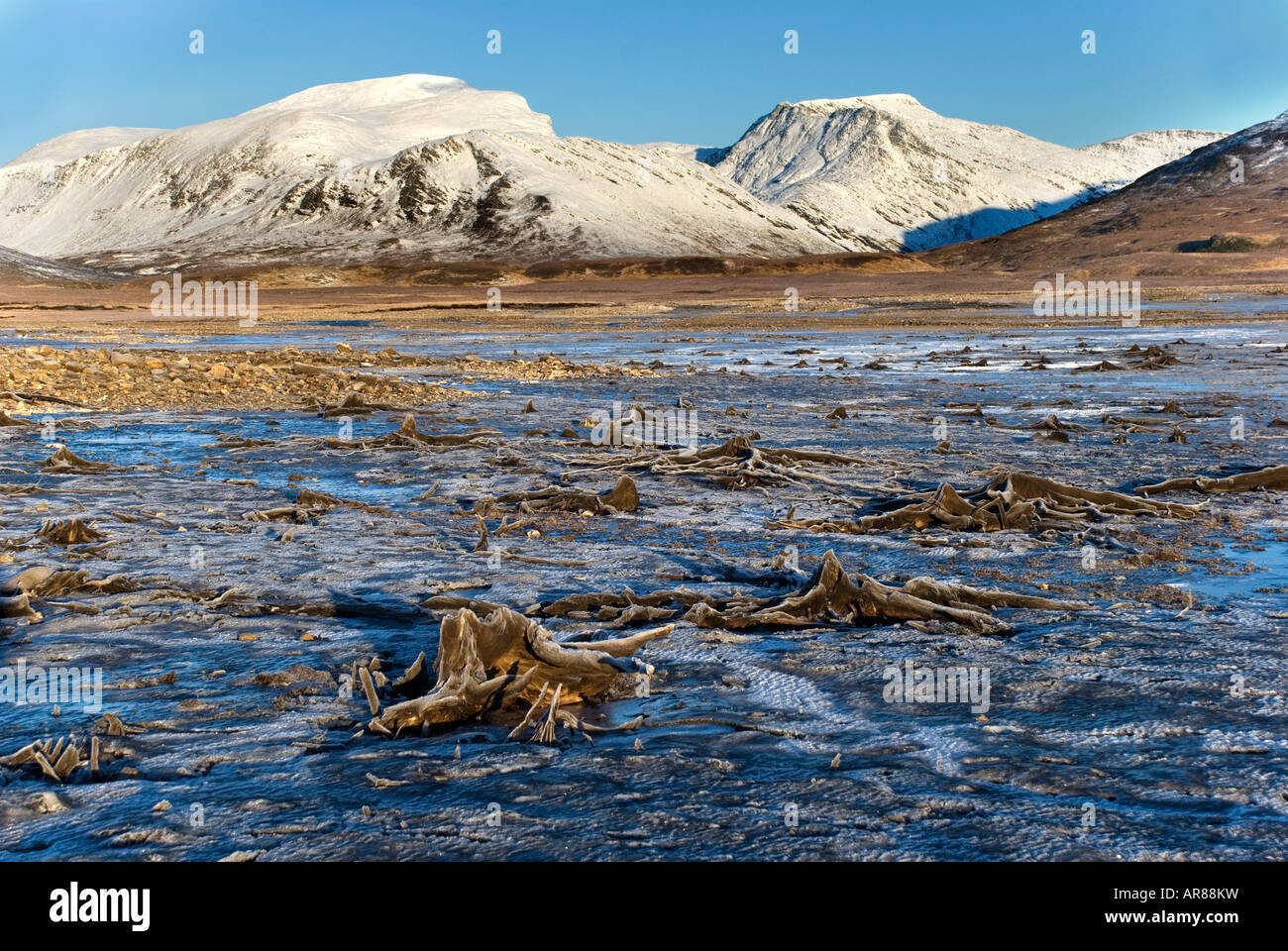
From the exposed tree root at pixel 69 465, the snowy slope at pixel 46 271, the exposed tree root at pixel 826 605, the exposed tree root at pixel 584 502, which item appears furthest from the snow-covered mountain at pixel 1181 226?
the exposed tree root at pixel 826 605

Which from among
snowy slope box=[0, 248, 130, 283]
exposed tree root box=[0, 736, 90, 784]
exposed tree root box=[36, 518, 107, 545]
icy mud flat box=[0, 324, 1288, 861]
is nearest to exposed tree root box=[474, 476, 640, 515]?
icy mud flat box=[0, 324, 1288, 861]

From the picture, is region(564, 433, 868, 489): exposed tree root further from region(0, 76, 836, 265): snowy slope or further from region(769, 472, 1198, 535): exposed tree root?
region(0, 76, 836, 265): snowy slope

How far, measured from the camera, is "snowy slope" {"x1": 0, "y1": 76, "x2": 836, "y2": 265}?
138625 millimetres

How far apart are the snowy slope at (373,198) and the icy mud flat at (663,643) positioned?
120 m

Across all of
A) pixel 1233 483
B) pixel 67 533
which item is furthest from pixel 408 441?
pixel 1233 483

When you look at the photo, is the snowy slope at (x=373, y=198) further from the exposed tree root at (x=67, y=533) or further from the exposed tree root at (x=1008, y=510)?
the exposed tree root at (x=67, y=533)

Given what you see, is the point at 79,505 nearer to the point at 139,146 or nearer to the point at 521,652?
the point at 521,652

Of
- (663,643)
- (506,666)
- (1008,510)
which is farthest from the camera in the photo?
(1008,510)

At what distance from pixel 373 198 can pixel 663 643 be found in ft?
502

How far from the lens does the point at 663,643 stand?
577 centimetres

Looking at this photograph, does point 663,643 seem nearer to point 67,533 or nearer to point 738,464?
point 67,533

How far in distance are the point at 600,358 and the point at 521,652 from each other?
22.8m

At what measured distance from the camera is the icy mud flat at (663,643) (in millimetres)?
3783
